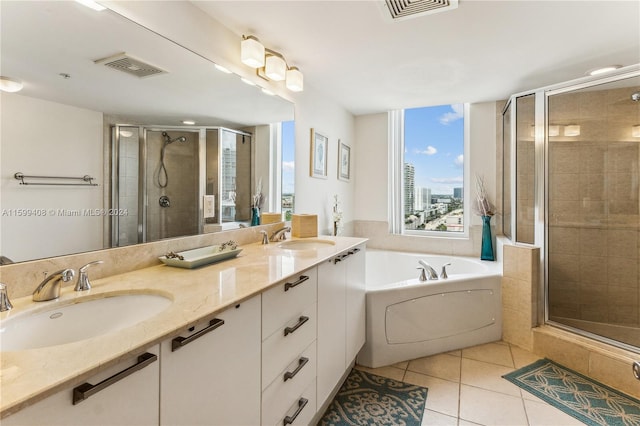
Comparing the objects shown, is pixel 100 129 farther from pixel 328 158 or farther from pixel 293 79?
pixel 328 158

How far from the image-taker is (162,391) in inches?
30.0

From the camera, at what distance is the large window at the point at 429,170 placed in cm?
356

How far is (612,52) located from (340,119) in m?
2.21

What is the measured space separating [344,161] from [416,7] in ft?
6.51

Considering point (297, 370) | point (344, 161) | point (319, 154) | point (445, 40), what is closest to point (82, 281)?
point (297, 370)

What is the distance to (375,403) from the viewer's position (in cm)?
184

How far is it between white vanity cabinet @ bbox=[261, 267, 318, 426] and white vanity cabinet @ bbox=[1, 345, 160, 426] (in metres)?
0.44

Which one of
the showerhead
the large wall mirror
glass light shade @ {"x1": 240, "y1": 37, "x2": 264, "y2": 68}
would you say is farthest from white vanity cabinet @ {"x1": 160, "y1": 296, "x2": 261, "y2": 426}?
glass light shade @ {"x1": 240, "y1": 37, "x2": 264, "y2": 68}

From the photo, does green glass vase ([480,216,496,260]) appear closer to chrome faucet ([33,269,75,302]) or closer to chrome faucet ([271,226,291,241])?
chrome faucet ([271,226,291,241])

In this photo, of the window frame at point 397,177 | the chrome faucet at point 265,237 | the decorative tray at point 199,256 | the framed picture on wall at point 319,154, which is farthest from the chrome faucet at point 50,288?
the window frame at point 397,177

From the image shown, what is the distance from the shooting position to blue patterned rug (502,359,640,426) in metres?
1.73

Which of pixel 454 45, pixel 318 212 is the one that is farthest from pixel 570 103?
pixel 318 212

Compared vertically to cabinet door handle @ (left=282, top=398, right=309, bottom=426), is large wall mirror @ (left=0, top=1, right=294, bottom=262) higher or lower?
higher

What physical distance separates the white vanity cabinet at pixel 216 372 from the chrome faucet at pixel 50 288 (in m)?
0.50
